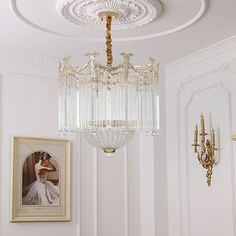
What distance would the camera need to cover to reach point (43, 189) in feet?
14.7

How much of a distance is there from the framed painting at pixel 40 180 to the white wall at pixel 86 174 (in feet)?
0.21

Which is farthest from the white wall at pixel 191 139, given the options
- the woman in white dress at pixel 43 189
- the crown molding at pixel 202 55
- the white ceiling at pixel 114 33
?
the woman in white dress at pixel 43 189

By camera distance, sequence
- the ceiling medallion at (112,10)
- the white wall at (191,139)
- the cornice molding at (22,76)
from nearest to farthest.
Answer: the ceiling medallion at (112,10) → the white wall at (191,139) → the cornice molding at (22,76)

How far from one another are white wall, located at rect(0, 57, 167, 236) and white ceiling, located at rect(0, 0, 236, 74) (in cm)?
28

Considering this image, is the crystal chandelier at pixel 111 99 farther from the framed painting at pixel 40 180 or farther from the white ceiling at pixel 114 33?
the framed painting at pixel 40 180

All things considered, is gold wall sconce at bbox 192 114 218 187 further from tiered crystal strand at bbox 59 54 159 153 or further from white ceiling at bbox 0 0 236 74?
tiered crystal strand at bbox 59 54 159 153

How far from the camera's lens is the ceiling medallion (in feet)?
10.9

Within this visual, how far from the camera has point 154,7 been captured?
3.36m

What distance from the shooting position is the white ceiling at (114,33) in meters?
3.41

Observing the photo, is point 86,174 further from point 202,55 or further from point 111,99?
point 111,99

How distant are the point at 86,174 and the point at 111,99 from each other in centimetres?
166

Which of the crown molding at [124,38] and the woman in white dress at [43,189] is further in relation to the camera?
the woman in white dress at [43,189]

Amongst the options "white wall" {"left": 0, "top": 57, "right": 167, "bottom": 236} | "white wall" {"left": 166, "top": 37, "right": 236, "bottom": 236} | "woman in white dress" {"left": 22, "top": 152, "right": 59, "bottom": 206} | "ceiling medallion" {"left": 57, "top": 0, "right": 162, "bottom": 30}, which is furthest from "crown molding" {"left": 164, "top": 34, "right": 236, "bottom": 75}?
"woman in white dress" {"left": 22, "top": 152, "right": 59, "bottom": 206}

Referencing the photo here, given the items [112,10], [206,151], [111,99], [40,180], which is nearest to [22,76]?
[40,180]
